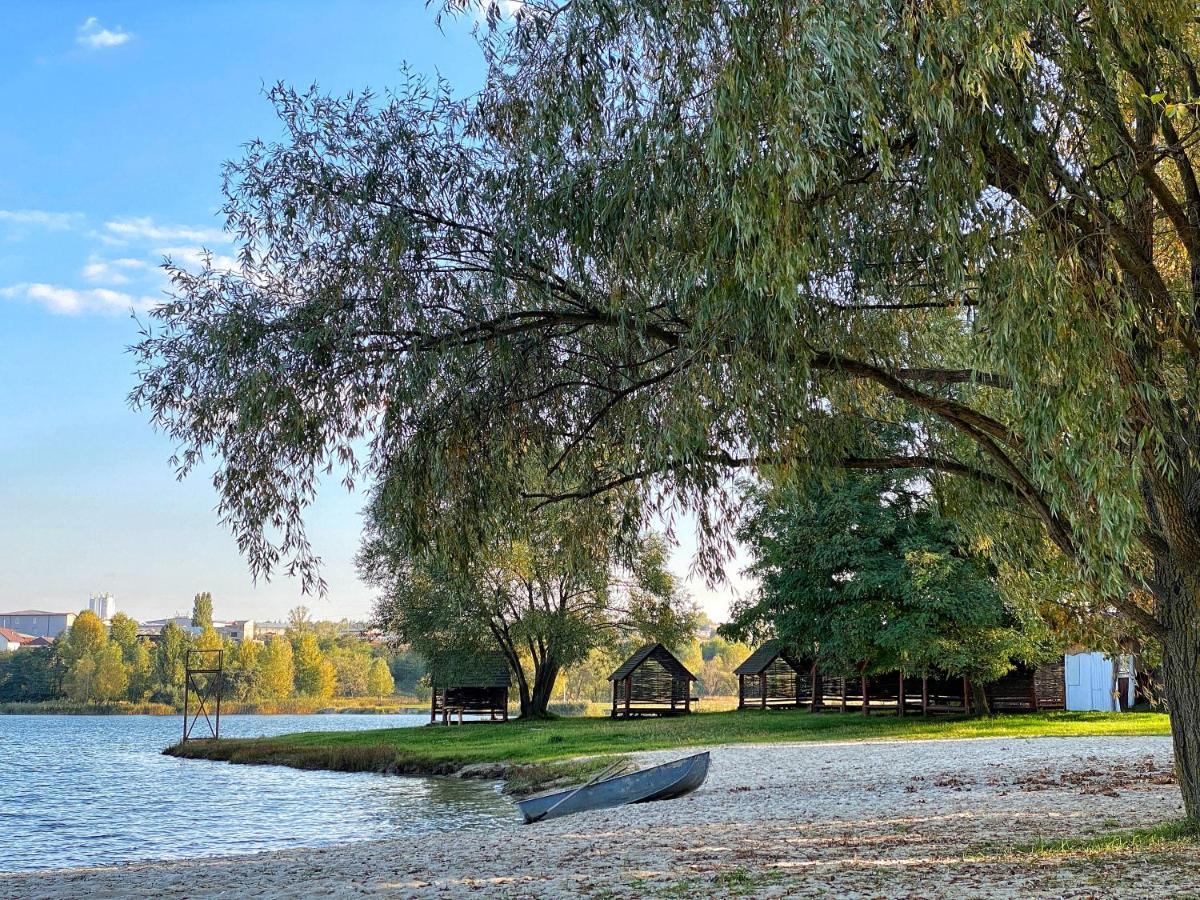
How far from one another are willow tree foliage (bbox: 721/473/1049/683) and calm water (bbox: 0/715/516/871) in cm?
1067

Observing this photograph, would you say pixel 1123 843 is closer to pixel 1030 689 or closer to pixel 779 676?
pixel 1030 689

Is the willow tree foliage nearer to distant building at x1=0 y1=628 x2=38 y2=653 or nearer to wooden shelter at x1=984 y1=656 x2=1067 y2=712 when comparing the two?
wooden shelter at x1=984 y1=656 x2=1067 y2=712

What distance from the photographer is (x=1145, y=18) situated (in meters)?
6.46

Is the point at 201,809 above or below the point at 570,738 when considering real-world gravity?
below

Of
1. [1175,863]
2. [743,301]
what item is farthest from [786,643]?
[743,301]

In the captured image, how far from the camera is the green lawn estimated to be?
81.6 ft

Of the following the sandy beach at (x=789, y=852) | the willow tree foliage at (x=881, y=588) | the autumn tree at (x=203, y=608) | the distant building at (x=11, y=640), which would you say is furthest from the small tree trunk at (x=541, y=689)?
the distant building at (x=11, y=640)

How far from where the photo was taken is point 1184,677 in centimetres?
905

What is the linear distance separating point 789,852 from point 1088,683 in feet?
97.0

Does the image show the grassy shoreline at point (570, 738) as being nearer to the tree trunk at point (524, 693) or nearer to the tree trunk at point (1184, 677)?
the tree trunk at point (524, 693)

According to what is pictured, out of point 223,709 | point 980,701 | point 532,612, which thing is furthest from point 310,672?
point 980,701

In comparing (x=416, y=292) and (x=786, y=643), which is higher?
(x=416, y=292)

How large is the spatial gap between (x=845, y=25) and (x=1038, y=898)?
5720mm

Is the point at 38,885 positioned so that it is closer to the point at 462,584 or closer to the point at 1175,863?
the point at 462,584
